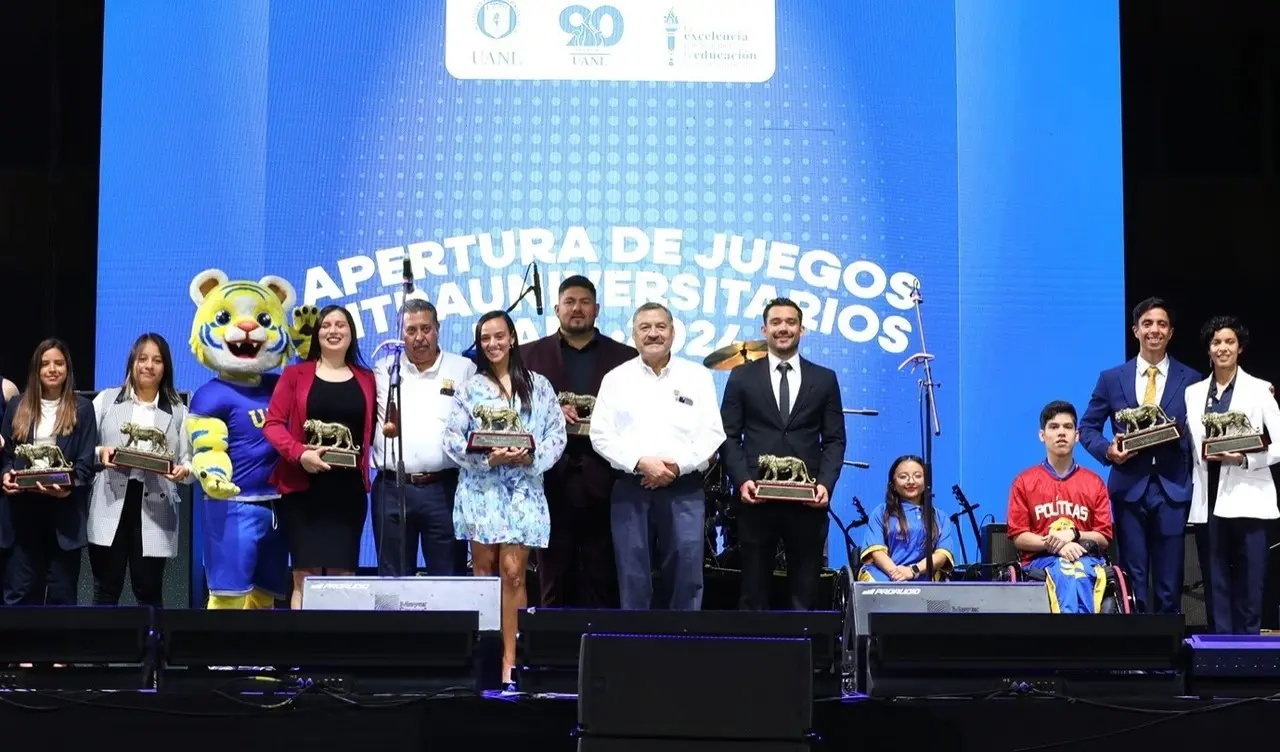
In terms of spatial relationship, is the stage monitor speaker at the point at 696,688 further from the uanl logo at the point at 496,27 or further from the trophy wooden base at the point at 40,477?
the uanl logo at the point at 496,27

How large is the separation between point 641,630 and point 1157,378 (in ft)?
10.2

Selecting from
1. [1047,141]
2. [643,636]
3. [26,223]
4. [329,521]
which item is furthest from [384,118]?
[643,636]

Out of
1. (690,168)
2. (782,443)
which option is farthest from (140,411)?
(690,168)

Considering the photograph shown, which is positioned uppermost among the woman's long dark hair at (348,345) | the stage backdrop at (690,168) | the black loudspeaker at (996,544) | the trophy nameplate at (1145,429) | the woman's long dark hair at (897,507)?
the stage backdrop at (690,168)

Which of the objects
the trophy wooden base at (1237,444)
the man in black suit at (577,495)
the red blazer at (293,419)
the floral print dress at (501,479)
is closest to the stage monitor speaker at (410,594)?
the floral print dress at (501,479)

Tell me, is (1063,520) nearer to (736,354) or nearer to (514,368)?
(736,354)

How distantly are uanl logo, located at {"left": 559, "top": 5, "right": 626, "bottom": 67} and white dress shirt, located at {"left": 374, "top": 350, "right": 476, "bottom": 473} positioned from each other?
7.89ft

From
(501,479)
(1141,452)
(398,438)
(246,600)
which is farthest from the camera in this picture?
(1141,452)

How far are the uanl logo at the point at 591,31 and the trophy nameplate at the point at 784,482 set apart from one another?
9.52 ft

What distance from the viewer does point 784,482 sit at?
19.8 feet

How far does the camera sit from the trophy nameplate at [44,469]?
20.4 feet

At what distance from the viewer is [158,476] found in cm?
645

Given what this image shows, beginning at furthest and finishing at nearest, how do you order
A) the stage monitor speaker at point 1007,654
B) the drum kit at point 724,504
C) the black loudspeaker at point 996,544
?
the black loudspeaker at point 996,544 < the drum kit at point 724,504 < the stage monitor speaker at point 1007,654

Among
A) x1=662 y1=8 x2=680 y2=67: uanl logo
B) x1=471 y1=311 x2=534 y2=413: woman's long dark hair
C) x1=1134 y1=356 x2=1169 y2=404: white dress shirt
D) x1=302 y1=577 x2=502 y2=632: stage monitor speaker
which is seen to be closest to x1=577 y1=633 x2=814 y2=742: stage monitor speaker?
x1=302 y1=577 x2=502 y2=632: stage monitor speaker
